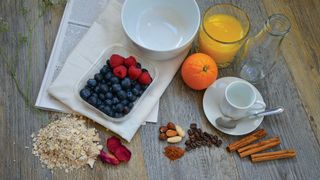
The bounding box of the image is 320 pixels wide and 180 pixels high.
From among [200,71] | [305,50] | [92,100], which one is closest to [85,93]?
[92,100]

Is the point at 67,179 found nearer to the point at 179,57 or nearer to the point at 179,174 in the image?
the point at 179,174

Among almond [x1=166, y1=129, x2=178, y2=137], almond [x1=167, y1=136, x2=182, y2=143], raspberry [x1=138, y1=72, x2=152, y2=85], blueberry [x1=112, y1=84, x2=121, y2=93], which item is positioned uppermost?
raspberry [x1=138, y1=72, x2=152, y2=85]

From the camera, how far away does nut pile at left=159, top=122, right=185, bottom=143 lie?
837 mm

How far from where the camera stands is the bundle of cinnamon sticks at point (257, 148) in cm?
83

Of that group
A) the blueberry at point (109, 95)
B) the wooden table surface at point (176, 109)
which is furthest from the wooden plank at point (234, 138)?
the blueberry at point (109, 95)

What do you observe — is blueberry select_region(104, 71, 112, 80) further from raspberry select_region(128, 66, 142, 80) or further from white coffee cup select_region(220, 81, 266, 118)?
white coffee cup select_region(220, 81, 266, 118)

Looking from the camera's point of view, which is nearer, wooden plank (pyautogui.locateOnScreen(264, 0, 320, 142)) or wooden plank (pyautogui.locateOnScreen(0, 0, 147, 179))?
wooden plank (pyautogui.locateOnScreen(0, 0, 147, 179))

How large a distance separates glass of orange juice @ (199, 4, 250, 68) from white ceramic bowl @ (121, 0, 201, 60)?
1.1 inches

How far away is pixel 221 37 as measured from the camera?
0.89 meters

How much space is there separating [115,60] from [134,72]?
0.17 feet

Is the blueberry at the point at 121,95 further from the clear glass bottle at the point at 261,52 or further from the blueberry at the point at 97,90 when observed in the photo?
the clear glass bottle at the point at 261,52

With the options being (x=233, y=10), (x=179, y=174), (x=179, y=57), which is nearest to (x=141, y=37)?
(x=179, y=57)

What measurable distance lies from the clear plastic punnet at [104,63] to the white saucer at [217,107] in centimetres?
13

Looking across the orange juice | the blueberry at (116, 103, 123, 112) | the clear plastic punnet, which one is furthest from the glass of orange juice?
the blueberry at (116, 103, 123, 112)
